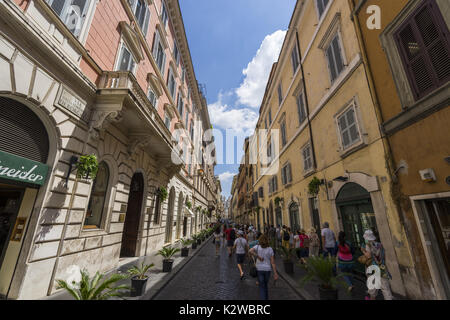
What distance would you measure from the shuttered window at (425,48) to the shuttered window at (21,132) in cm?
1084

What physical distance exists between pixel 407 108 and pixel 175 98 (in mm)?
15747

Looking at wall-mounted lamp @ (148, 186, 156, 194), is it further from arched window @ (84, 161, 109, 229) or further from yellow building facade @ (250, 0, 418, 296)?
yellow building facade @ (250, 0, 418, 296)

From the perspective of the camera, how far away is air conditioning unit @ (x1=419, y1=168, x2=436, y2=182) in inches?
185

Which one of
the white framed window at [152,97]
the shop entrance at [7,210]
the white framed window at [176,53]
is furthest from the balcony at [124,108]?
the white framed window at [176,53]

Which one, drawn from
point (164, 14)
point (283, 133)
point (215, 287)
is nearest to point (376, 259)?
point (215, 287)

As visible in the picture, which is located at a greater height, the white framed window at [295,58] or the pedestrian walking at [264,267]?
the white framed window at [295,58]

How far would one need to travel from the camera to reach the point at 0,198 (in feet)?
17.6

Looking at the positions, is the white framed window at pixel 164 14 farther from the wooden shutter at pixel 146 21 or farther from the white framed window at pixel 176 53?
the wooden shutter at pixel 146 21

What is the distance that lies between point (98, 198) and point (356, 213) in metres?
10.8

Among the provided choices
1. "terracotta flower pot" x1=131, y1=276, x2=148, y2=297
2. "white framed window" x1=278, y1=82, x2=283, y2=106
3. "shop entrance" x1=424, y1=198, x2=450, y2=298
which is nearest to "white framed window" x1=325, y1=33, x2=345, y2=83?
"shop entrance" x1=424, y1=198, x2=450, y2=298

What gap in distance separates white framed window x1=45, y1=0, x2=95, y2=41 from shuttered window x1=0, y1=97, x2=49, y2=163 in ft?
10.3

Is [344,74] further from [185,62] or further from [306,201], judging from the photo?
[185,62]

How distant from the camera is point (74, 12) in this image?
620cm

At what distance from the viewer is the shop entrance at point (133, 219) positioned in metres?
10.5
